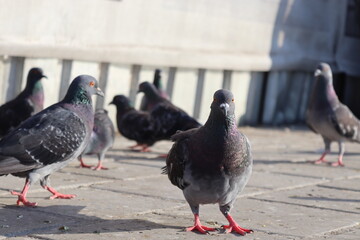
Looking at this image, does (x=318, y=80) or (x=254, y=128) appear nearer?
(x=318, y=80)

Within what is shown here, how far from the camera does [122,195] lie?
23.5 ft

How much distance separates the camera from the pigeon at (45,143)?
6.42 meters

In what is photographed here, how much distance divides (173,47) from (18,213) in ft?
21.7

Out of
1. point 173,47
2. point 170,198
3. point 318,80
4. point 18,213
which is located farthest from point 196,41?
point 18,213

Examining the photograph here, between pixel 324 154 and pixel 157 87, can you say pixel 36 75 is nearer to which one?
pixel 157 87

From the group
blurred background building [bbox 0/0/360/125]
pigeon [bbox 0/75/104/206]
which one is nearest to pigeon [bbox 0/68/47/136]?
blurred background building [bbox 0/0/360/125]

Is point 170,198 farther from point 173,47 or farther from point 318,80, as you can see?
point 173,47

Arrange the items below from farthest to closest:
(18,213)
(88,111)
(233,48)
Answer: (233,48) → (88,111) → (18,213)

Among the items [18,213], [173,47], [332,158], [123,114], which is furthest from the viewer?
[173,47]

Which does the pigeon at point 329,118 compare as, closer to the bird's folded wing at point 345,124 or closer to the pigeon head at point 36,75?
the bird's folded wing at point 345,124

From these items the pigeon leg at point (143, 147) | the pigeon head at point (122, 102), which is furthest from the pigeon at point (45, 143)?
the pigeon leg at point (143, 147)

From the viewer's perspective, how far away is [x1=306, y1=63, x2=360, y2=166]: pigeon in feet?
33.5

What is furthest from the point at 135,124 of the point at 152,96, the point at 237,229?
the point at 237,229

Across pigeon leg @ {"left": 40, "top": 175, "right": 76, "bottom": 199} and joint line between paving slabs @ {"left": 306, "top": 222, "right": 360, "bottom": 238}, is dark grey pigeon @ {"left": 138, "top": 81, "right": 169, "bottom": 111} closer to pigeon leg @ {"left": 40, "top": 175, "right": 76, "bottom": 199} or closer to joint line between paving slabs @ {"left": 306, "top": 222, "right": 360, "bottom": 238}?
pigeon leg @ {"left": 40, "top": 175, "right": 76, "bottom": 199}
